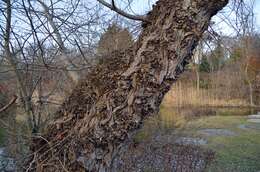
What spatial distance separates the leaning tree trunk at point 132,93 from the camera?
132 centimetres

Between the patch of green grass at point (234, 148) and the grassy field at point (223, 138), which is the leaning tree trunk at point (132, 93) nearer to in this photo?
the grassy field at point (223, 138)

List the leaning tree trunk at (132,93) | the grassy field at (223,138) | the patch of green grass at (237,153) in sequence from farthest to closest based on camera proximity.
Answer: the patch of green grass at (237,153), the grassy field at (223,138), the leaning tree trunk at (132,93)

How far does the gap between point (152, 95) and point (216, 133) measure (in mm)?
9228

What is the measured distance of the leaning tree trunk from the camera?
4.33 ft

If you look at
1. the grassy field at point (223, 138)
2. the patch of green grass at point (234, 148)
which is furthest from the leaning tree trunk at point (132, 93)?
the patch of green grass at point (234, 148)

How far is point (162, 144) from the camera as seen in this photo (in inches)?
228

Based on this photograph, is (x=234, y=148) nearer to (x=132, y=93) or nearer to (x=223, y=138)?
(x=223, y=138)

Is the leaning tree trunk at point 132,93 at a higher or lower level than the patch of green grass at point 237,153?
higher

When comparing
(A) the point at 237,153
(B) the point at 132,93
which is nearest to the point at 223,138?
(A) the point at 237,153

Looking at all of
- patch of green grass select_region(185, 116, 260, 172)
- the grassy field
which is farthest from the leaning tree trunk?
patch of green grass select_region(185, 116, 260, 172)

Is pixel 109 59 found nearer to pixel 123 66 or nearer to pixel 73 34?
pixel 123 66

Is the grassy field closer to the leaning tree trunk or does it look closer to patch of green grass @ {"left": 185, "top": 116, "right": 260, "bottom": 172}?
patch of green grass @ {"left": 185, "top": 116, "right": 260, "bottom": 172}

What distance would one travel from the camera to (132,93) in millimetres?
1323

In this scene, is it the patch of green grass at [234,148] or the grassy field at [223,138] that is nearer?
the grassy field at [223,138]
